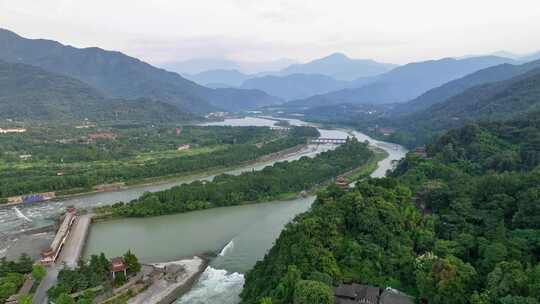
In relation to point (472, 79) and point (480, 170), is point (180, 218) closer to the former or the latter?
point (480, 170)

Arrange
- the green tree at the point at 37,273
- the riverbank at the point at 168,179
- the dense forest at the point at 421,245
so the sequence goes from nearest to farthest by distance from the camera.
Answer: the dense forest at the point at 421,245 < the green tree at the point at 37,273 < the riverbank at the point at 168,179

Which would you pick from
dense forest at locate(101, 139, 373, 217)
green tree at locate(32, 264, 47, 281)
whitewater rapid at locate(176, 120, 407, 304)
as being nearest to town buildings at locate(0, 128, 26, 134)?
dense forest at locate(101, 139, 373, 217)

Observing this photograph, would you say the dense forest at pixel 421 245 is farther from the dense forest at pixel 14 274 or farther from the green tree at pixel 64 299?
the dense forest at pixel 14 274

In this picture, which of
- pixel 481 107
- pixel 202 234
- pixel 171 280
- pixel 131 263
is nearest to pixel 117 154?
pixel 202 234

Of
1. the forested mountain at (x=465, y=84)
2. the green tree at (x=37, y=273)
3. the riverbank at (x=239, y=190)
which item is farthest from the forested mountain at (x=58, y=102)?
the green tree at (x=37, y=273)

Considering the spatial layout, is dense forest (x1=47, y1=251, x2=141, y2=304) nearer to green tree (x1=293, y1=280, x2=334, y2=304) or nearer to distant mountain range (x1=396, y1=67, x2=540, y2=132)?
green tree (x1=293, y1=280, x2=334, y2=304)
